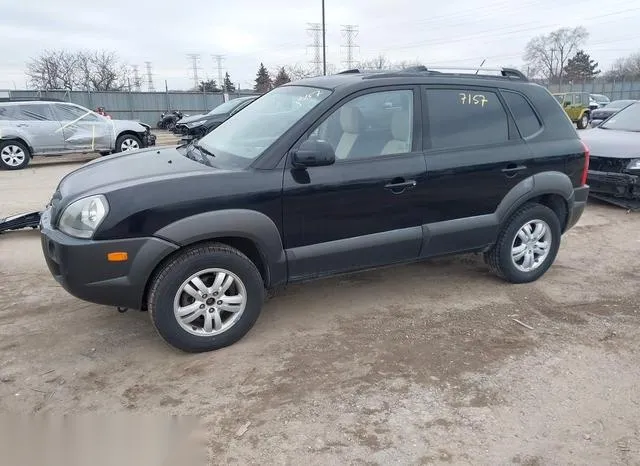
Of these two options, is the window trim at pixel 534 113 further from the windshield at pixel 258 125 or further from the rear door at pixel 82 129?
the rear door at pixel 82 129

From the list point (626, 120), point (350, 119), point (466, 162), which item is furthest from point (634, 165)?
point (350, 119)

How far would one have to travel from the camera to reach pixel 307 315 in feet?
13.8

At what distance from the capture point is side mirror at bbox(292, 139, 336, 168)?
11.5ft

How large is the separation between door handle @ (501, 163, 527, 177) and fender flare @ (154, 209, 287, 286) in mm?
2053

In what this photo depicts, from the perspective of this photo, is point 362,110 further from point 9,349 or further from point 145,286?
point 9,349

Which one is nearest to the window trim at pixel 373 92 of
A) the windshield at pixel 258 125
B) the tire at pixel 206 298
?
the windshield at pixel 258 125

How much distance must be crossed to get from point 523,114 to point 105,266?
3586 mm

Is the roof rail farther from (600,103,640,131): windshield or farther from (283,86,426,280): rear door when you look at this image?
(600,103,640,131): windshield

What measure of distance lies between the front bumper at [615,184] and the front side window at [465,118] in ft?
13.1

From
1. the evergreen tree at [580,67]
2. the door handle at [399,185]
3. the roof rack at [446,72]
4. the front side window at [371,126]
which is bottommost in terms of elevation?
the door handle at [399,185]

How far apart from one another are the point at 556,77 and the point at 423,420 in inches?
3406

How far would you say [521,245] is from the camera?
474 centimetres

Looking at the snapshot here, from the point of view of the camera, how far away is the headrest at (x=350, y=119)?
3.86 m

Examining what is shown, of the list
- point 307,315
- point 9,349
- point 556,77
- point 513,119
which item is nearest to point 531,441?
point 307,315
